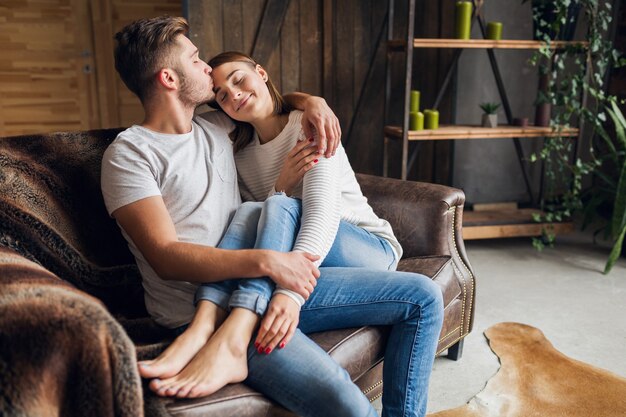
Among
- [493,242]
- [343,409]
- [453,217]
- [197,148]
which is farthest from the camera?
[493,242]

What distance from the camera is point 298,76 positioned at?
357cm

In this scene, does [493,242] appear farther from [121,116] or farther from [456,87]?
[121,116]

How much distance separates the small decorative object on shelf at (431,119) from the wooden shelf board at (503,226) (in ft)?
1.98

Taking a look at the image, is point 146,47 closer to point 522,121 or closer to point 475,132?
point 475,132

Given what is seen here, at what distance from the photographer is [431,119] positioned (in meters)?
3.11

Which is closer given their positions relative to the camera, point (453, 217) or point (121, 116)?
point (453, 217)

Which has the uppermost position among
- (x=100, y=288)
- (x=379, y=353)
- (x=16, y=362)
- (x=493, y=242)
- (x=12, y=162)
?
(x=12, y=162)

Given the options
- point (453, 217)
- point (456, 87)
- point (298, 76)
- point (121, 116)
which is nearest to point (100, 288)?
point (453, 217)

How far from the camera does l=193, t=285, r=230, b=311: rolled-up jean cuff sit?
49.1 inches

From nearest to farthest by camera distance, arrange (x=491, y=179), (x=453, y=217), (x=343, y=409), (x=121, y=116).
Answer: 1. (x=343, y=409)
2. (x=453, y=217)
3. (x=491, y=179)
4. (x=121, y=116)

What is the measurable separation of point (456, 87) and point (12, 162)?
9.27ft

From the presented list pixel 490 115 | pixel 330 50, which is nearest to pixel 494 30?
pixel 490 115

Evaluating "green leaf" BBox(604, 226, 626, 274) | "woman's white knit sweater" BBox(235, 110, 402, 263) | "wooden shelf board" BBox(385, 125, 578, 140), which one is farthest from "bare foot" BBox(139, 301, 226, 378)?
"green leaf" BBox(604, 226, 626, 274)

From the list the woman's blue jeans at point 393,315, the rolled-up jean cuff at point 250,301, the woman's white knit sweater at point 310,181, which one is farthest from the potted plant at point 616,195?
the rolled-up jean cuff at point 250,301
